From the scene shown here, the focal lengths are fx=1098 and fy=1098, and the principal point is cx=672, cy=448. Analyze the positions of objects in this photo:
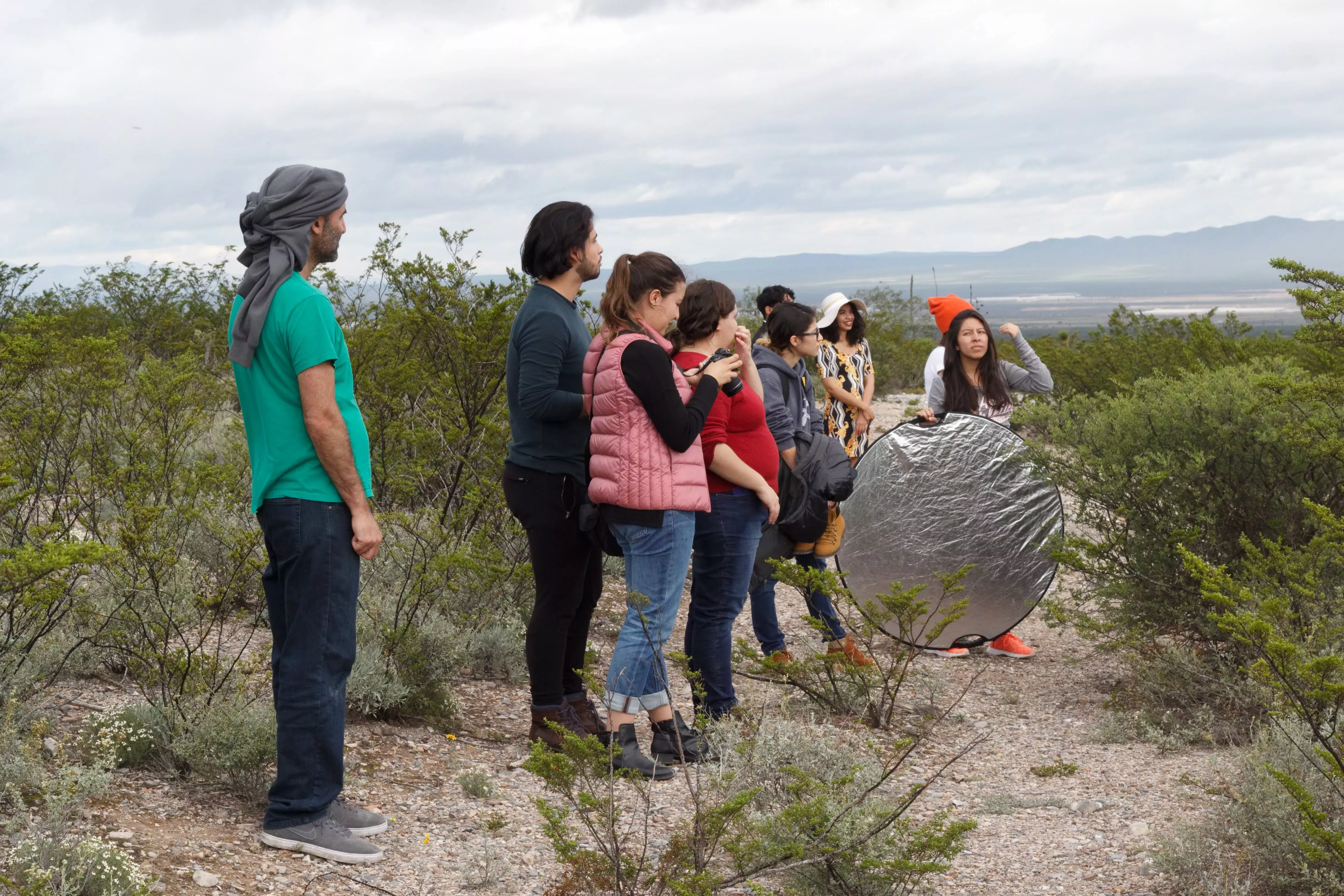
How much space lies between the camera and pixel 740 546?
3.86 m

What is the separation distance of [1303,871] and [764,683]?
2.51 m

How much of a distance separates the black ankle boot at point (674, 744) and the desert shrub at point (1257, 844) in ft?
4.71

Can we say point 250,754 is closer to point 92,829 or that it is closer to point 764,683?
point 92,829

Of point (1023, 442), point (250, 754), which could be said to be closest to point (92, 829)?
point (250, 754)

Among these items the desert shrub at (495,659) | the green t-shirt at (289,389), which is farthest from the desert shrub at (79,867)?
the desert shrub at (495,659)

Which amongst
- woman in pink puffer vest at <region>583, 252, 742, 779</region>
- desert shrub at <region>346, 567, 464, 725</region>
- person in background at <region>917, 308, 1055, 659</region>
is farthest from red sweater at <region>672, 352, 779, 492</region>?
person in background at <region>917, 308, 1055, 659</region>

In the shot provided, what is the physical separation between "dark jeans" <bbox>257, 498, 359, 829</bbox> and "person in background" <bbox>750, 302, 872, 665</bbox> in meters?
2.09

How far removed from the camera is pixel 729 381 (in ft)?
11.7

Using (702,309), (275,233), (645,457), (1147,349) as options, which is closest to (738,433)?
(702,309)

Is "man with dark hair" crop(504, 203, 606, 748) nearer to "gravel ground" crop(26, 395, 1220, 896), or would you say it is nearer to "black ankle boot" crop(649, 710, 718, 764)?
"black ankle boot" crop(649, 710, 718, 764)

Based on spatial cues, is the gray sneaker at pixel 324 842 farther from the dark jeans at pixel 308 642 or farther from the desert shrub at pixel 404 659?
the desert shrub at pixel 404 659

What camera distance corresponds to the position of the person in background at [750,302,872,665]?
15.5ft

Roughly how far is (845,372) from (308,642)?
3.75 m

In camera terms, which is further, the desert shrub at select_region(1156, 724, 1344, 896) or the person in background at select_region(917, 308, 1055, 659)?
the person in background at select_region(917, 308, 1055, 659)
